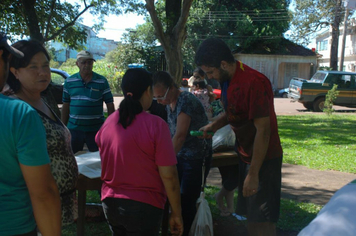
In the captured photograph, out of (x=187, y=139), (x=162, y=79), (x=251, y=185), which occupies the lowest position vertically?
(x=251, y=185)

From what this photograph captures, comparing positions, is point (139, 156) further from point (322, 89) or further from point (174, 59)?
point (322, 89)

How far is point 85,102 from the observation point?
194 inches

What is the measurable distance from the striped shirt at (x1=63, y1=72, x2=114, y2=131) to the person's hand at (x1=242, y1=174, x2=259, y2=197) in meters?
2.69

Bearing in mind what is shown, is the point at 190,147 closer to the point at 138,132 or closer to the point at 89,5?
the point at 138,132

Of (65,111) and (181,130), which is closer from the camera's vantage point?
(181,130)

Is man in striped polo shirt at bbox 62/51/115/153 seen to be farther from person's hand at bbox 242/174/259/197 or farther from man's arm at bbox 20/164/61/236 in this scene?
man's arm at bbox 20/164/61/236

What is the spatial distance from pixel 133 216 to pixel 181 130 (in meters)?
1.18

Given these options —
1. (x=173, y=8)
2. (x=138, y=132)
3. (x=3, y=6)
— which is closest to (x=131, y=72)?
(x=138, y=132)

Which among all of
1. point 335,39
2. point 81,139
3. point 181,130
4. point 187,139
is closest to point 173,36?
point 81,139

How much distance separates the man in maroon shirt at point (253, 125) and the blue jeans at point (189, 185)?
2.08 ft

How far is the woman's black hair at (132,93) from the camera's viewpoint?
8.10 feet

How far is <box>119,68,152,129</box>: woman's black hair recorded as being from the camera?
247 centimetres

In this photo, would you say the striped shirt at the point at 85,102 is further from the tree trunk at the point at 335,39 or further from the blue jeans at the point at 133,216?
the tree trunk at the point at 335,39

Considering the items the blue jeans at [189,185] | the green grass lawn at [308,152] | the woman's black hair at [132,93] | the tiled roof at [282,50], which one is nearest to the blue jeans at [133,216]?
the woman's black hair at [132,93]
